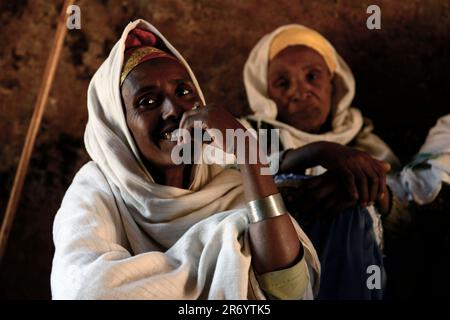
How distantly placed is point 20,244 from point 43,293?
18 cm

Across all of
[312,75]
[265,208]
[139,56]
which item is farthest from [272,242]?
[312,75]

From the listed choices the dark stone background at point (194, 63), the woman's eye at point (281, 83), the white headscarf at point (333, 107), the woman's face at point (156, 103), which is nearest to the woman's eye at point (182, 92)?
the woman's face at point (156, 103)

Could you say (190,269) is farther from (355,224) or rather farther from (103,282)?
(355,224)

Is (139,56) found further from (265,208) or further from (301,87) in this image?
(301,87)

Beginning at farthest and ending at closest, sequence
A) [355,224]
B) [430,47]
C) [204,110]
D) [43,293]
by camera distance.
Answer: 1. [430,47]
2. [43,293]
3. [355,224]
4. [204,110]

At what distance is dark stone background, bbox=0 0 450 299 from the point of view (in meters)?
2.55

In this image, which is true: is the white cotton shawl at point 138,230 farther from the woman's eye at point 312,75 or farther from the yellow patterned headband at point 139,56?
the woman's eye at point 312,75

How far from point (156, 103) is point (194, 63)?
40.2 inches

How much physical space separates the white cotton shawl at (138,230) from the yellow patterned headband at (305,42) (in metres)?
0.80

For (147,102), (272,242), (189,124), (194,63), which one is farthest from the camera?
(194,63)

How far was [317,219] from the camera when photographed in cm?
179

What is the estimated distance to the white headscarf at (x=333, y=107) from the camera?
2.46m

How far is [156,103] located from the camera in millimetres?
1715

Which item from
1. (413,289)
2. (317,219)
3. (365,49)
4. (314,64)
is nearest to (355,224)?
(317,219)
